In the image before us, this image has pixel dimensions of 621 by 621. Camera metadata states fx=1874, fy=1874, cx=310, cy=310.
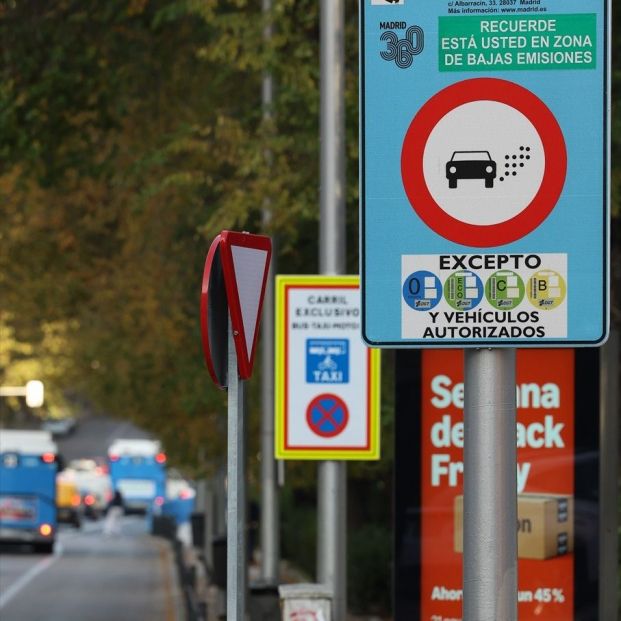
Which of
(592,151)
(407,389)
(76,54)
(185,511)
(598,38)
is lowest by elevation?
(185,511)

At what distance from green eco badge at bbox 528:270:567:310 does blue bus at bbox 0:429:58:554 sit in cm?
4609

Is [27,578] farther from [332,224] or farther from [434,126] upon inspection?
[434,126]

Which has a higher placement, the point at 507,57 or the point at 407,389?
the point at 507,57

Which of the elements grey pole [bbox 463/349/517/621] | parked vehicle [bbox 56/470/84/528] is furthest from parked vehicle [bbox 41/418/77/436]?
grey pole [bbox 463/349/517/621]

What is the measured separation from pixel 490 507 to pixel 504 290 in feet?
2.13

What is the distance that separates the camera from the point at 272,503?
1970 centimetres

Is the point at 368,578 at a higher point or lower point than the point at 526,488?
lower

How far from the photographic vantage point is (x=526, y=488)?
10.4 meters

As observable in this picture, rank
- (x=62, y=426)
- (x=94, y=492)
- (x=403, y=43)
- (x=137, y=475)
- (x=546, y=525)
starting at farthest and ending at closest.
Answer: (x=62, y=426)
(x=94, y=492)
(x=137, y=475)
(x=546, y=525)
(x=403, y=43)

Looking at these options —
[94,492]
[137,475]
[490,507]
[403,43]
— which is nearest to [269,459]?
[403,43]

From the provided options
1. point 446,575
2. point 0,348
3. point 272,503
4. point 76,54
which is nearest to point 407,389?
point 446,575

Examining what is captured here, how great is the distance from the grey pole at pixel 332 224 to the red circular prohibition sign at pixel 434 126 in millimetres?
6696

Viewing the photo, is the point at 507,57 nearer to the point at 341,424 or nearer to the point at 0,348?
the point at 341,424

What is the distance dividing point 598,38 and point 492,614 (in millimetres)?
1754
